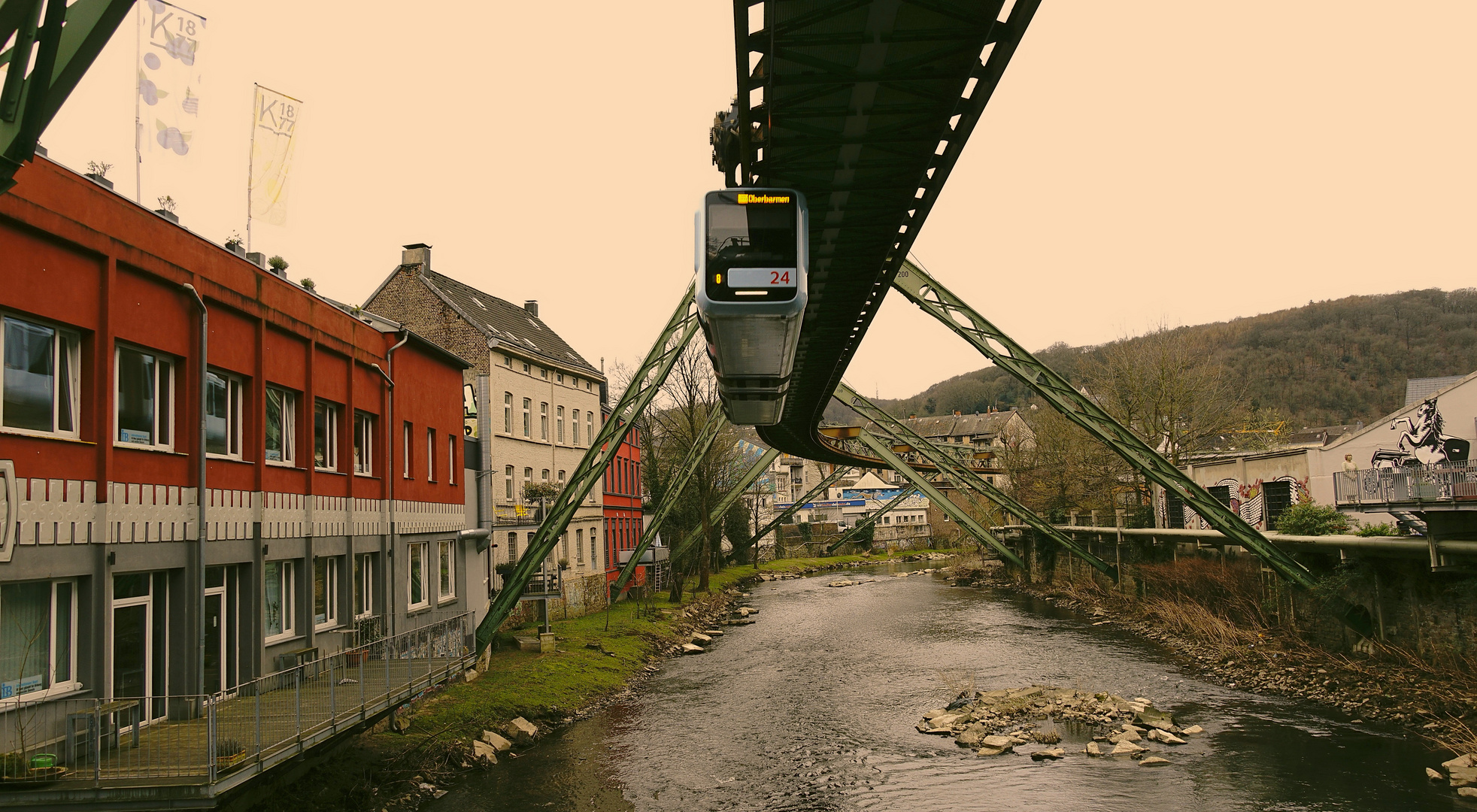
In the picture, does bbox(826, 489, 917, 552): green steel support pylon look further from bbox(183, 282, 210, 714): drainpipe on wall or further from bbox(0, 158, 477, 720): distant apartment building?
bbox(183, 282, 210, 714): drainpipe on wall

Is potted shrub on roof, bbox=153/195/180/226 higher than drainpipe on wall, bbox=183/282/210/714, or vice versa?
potted shrub on roof, bbox=153/195/180/226

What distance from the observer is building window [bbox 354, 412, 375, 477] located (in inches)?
727

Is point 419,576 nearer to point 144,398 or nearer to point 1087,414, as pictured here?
point 144,398

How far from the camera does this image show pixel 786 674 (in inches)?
1043

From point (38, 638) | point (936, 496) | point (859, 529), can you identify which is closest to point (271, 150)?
point (38, 638)

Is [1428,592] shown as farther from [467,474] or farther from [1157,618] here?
[467,474]

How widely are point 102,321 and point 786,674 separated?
2011 cm

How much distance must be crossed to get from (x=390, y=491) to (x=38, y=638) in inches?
383

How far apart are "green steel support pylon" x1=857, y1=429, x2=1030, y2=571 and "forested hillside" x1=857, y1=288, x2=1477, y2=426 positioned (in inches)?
818

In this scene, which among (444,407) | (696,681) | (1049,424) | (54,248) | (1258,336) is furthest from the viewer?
(1258,336)

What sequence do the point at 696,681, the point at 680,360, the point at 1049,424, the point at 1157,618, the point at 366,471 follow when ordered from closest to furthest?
the point at 366,471
the point at 696,681
the point at 1157,618
the point at 680,360
the point at 1049,424

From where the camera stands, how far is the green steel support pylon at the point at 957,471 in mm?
40594

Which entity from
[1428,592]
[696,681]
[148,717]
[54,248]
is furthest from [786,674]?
[54,248]

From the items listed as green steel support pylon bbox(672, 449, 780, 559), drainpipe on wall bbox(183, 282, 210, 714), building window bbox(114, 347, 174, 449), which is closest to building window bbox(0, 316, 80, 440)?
building window bbox(114, 347, 174, 449)
